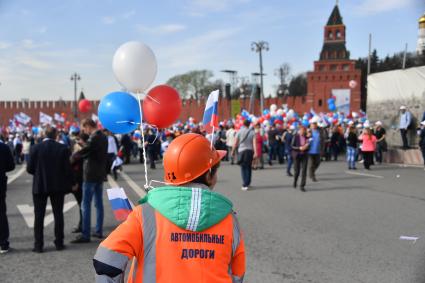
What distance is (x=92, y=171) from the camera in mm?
6469

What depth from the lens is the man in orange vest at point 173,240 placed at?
191 cm

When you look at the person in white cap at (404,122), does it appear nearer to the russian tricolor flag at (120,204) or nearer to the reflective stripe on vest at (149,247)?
the russian tricolor flag at (120,204)

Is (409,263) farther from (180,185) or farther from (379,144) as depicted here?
(379,144)

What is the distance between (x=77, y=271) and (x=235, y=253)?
3.50m

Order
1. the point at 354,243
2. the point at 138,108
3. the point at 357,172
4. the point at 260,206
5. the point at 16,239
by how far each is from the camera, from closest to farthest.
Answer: the point at 138,108, the point at 354,243, the point at 16,239, the point at 260,206, the point at 357,172

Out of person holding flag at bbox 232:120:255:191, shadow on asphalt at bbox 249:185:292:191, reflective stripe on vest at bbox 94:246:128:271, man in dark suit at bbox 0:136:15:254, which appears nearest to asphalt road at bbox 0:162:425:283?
shadow on asphalt at bbox 249:185:292:191

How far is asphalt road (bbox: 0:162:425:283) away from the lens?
4879mm

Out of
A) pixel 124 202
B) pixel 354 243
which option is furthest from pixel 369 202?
pixel 124 202

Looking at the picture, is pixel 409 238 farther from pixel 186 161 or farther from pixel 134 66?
pixel 186 161

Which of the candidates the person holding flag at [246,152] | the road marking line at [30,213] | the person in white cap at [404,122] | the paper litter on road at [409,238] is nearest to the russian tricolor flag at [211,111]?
the paper litter on road at [409,238]

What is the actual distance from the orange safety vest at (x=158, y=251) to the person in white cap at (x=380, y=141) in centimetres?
1790

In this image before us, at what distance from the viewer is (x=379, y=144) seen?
18.8 meters

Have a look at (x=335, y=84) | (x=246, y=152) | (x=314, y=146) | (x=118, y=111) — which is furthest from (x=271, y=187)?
(x=335, y=84)

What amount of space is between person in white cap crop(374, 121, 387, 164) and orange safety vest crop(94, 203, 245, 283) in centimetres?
1790
